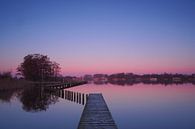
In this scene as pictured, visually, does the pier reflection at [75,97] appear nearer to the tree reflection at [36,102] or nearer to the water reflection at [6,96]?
the tree reflection at [36,102]

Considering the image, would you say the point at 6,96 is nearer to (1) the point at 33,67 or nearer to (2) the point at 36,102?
(2) the point at 36,102

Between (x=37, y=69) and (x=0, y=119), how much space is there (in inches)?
2605

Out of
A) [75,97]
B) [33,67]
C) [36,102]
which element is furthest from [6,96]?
[33,67]

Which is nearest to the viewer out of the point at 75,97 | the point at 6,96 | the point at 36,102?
the point at 36,102

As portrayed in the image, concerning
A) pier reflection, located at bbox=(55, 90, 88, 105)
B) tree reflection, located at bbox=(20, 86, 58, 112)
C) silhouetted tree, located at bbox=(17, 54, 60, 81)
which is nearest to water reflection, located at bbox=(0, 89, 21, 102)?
tree reflection, located at bbox=(20, 86, 58, 112)

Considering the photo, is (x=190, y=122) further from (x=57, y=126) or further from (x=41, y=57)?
(x=41, y=57)

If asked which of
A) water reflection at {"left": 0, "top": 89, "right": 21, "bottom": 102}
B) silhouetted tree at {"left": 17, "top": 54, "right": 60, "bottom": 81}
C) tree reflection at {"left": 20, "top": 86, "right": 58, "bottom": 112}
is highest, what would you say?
silhouetted tree at {"left": 17, "top": 54, "right": 60, "bottom": 81}

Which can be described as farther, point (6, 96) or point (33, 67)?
point (33, 67)

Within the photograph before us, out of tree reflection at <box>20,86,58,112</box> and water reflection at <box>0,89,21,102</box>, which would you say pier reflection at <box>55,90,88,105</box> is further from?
water reflection at <box>0,89,21,102</box>

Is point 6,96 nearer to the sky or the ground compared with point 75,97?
nearer to the sky

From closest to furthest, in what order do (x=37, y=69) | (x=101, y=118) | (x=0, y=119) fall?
1. (x=101, y=118)
2. (x=0, y=119)
3. (x=37, y=69)

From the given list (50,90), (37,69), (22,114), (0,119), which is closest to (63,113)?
(22,114)

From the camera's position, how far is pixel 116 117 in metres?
25.2

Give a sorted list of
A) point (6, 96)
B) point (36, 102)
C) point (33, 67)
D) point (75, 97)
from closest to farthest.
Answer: point (36, 102) → point (6, 96) → point (75, 97) → point (33, 67)
